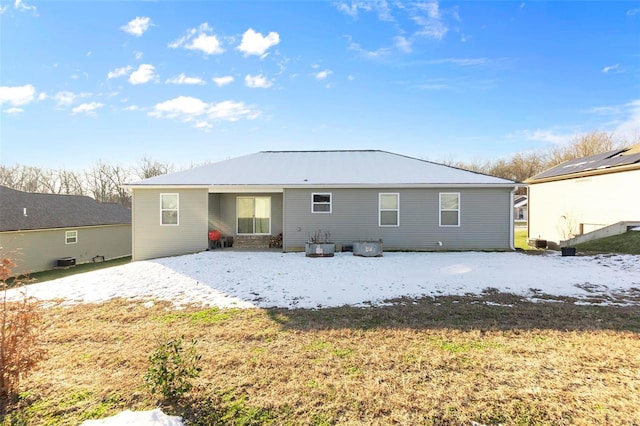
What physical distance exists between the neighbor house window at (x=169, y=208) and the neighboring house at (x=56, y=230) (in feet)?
30.9

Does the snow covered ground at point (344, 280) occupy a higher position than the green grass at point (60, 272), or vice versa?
the snow covered ground at point (344, 280)

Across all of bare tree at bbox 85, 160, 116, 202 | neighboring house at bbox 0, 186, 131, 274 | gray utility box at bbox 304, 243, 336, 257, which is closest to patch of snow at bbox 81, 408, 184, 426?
gray utility box at bbox 304, 243, 336, 257

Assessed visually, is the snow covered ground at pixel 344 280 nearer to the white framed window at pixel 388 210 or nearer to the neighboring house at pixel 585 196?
the white framed window at pixel 388 210

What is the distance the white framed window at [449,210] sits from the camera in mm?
12156

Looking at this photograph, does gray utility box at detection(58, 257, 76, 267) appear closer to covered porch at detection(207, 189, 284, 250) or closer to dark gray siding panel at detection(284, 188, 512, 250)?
covered porch at detection(207, 189, 284, 250)

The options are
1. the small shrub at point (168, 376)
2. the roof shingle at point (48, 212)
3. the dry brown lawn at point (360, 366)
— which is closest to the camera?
the dry brown lawn at point (360, 366)

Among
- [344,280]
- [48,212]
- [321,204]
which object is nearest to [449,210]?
[321,204]

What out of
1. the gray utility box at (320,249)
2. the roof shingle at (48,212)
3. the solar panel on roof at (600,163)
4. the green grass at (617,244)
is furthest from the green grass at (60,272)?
the solar panel on roof at (600,163)

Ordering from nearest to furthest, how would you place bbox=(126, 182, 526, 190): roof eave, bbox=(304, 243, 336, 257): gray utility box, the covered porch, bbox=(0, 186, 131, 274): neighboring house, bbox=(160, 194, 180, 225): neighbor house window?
bbox=(304, 243, 336, 257): gray utility box
bbox=(126, 182, 526, 190): roof eave
bbox=(160, 194, 180, 225): neighbor house window
the covered porch
bbox=(0, 186, 131, 274): neighboring house

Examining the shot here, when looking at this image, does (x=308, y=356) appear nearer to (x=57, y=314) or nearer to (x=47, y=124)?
(x=57, y=314)

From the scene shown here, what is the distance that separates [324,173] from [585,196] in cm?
1425

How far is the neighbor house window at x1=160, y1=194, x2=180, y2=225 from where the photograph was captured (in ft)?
41.0

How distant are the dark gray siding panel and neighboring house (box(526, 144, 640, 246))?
6.51m

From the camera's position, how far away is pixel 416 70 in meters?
12.8
